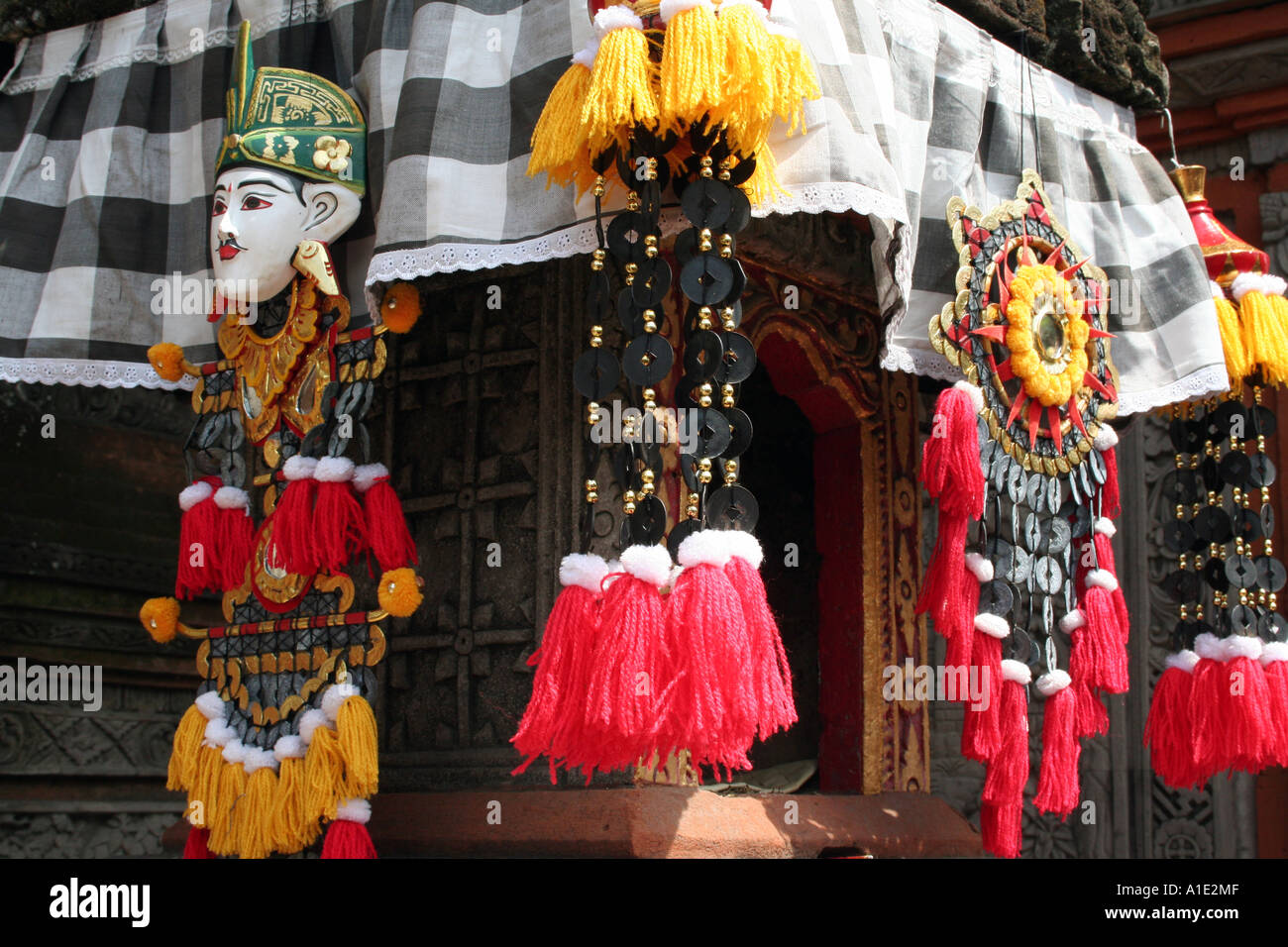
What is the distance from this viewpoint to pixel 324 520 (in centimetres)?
374

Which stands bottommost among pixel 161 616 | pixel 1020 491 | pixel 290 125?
pixel 161 616

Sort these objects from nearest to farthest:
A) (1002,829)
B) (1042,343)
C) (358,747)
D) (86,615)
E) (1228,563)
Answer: (358,747)
(1002,829)
(1042,343)
(1228,563)
(86,615)

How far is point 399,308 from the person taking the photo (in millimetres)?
3750

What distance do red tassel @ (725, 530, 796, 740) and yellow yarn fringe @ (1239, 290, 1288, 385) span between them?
2.04m

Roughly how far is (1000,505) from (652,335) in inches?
48.3

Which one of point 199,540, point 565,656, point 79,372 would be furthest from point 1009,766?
point 79,372

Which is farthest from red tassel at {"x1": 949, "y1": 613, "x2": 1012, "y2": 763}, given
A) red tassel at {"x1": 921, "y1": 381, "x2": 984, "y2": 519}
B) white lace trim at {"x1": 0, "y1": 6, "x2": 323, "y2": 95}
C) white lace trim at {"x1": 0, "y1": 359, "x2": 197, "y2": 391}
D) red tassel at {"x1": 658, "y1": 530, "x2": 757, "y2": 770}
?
white lace trim at {"x1": 0, "y1": 6, "x2": 323, "y2": 95}

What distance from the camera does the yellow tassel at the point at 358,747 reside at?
3.56 metres

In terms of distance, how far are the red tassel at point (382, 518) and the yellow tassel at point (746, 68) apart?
1237mm

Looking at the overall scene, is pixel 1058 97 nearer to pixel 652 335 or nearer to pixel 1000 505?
pixel 1000 505

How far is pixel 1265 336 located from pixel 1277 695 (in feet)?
3.31

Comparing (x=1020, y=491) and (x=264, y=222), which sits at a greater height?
(x=264, y=222)

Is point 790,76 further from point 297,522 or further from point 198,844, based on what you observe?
point 198,844

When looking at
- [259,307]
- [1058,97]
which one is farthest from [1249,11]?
[259,307]
